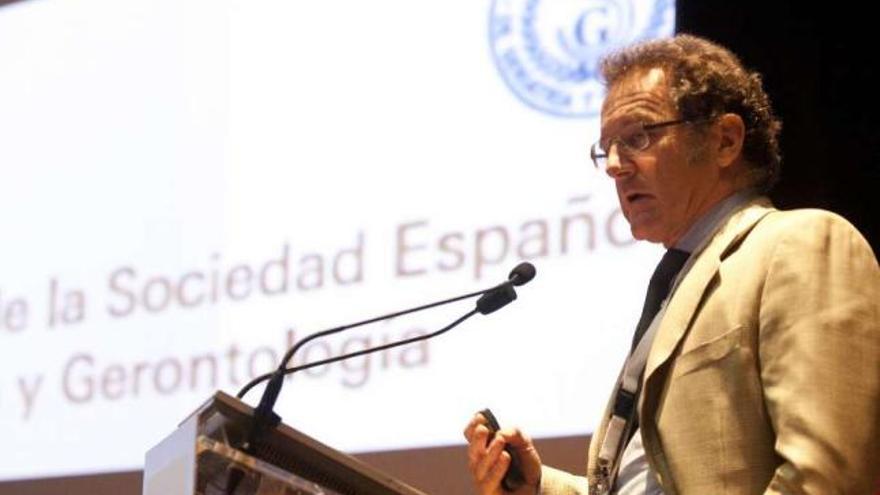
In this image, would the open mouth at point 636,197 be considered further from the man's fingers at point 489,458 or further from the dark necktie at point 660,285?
the man's fingers at point 489,458

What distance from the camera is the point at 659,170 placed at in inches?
88.4

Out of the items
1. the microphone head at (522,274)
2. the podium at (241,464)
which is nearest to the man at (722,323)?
the microphone head at (522,274)

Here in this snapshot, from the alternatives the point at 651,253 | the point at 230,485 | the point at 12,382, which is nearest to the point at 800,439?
the point at 230,485

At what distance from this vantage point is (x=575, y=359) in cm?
338

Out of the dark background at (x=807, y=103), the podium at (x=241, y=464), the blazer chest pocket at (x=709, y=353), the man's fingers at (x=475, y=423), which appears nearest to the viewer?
the podium at (x=241, y=464)

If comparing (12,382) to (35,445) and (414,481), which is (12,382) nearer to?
(35,445)

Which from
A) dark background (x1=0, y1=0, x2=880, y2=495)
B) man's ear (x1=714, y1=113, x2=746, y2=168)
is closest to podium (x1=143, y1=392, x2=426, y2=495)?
man's ear (x1=714, y1=113, x2=746, y2=168)

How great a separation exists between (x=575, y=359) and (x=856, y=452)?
1557mm

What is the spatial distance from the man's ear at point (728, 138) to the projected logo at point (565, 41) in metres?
1.18

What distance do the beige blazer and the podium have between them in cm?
35

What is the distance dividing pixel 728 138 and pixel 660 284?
23cm

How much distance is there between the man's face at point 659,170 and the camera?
2.24 meters

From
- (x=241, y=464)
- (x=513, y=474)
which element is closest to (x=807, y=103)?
(x=513, y=474)

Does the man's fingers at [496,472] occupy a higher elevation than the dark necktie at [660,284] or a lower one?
lower
